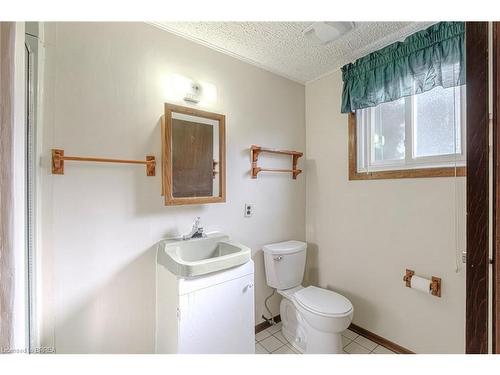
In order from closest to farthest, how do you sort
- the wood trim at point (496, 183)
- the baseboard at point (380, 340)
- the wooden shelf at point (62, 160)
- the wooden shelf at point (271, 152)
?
the wood trim at point (496, 183) → the wooden shelf at point (62, 160) → the baseboard at point (380, 340) → the wooden shelf at point (271, 152)

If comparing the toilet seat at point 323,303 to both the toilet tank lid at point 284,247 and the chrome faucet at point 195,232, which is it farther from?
the chrome faucet at point 195,232

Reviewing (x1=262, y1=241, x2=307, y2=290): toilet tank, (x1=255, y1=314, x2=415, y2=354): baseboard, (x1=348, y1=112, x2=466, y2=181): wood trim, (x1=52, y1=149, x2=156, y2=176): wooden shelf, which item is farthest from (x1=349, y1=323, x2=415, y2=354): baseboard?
(x1=52, y1=149, x2=156, y2=176): wooden shelf

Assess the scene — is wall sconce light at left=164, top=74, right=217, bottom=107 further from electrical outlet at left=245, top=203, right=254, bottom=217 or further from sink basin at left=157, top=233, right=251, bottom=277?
sink basin at left=157, top=233, right=251, bottom=277

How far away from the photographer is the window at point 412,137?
1.35 metres

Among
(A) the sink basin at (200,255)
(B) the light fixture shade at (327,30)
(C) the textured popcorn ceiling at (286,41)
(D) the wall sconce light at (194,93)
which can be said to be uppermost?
(C) the textured popcorn ceiling at (286,41)

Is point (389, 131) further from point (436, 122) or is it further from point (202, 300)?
point (202, 300)

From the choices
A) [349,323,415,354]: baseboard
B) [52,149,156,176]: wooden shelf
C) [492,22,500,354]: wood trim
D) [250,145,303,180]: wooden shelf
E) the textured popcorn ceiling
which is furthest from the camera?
[250,145,303,180]: wooden shelf

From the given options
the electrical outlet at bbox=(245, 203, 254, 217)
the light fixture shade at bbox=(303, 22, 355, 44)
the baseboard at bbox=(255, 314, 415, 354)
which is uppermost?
the light fixture shade at bbox=(303, 22, 355, 44)

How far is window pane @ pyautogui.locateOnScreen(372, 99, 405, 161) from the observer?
162 centimetres

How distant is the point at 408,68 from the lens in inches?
57.0

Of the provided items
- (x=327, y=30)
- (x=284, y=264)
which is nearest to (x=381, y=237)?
(x=284, y=264)

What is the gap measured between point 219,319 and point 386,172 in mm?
1499

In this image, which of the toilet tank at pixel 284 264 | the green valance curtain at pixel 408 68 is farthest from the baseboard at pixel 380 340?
the green valance curtain at pixel 408 68
